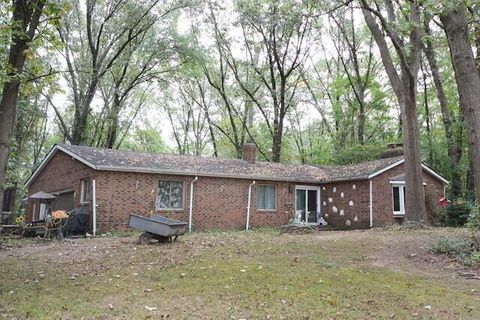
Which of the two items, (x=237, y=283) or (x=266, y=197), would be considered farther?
(x=266, y=197)

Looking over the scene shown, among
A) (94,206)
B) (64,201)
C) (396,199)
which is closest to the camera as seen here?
(94,206)

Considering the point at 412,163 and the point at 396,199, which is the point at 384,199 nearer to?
the point at 396,199

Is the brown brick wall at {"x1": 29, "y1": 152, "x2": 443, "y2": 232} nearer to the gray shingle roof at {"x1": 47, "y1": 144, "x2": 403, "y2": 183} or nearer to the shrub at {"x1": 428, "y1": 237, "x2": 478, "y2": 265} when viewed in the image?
the gray shingle roof at {"x1": 47, "y1": 144, "x2": 403, "y2": 183}

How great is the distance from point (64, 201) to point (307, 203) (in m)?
A: 12.2

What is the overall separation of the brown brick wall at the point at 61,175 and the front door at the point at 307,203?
10525 mm

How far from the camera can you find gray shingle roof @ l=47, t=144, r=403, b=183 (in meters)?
16.9

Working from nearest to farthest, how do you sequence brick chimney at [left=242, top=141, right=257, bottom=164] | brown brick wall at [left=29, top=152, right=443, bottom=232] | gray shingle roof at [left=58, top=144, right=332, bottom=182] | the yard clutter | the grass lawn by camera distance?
the grass lawn
the yard clutter
brown brick wall at [left=29, top=152, right=443, bottom=232]
gray shingle roof at [left=58, top=144, right=332, bottom=182]
brick chimney at [left=242, top=141, right=257, bottom=164]

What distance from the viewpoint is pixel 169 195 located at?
1778 cm

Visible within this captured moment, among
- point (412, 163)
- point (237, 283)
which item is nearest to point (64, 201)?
point (237, 283)

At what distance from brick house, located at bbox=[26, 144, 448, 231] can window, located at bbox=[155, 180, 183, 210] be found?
4 centimetres

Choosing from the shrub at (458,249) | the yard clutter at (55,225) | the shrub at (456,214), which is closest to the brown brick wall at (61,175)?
the yard clutter at (55,225)

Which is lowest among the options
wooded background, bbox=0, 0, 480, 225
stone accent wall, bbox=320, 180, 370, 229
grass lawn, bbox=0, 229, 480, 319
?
grass lawn, bbox=0, 229, 480, 319

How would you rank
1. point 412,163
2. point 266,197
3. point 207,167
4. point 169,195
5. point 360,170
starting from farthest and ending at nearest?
point 360,170 → point 266,197 → point 207,167 → point 169,195 → point 412,163

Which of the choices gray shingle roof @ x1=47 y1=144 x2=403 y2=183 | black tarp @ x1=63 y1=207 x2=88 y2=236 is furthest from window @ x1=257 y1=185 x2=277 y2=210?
black tarp @ x1=63 y1=207 x2=88 y2=236
